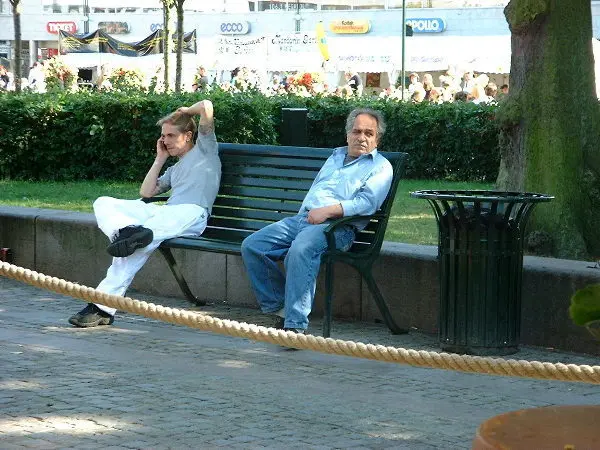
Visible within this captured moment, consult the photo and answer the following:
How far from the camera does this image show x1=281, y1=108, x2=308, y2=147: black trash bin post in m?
9.01

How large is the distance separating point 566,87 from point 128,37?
2034 inches

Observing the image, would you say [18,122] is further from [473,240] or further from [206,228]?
[473,240]

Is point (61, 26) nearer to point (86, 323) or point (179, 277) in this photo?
point (179, 277)

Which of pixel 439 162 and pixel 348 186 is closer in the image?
pixel 348 186

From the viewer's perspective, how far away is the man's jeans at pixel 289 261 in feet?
23.0

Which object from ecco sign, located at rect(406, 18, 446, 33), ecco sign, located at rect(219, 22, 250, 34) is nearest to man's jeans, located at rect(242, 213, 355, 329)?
ecco sign, located at rect(406, 18, 446, 33)

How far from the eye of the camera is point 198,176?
325 inches

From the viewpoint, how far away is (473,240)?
6.68m

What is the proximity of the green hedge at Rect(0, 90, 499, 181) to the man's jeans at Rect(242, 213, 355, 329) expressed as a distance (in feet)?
22.9

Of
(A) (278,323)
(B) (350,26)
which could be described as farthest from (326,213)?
(B) (350,26)

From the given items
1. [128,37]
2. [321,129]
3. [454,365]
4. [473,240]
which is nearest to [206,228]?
[473,240]

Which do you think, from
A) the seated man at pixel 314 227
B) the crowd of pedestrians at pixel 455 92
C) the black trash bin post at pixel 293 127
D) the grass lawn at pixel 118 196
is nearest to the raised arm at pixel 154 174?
the black trash bin post at pixel 293 127

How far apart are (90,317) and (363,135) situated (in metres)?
2.07

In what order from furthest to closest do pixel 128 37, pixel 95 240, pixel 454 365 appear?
1. pixel 128 37
2. pixel 95 240
3. pixel 454 365
